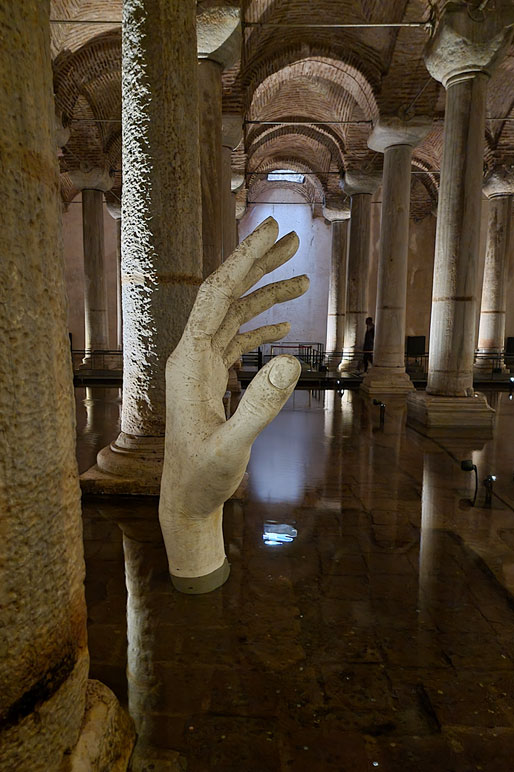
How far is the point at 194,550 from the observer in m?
2.43

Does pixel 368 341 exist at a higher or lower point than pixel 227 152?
lower

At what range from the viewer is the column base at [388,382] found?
10.2 m

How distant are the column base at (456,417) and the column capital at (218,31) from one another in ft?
16.8

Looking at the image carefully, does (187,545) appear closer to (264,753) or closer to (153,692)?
(153,692)

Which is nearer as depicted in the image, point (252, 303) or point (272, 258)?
point (272, 258)

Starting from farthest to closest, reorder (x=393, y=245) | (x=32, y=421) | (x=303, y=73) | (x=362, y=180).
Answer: (x=362, y=180) < (x=303, y=73) < (x=393, y=245) < (x=32, y=421)

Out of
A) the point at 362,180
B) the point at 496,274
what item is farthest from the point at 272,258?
the point at 496,274

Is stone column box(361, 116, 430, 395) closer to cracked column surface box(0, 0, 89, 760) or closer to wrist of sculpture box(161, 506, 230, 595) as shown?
wrist of sculpture box(161, 506, 230, 595)

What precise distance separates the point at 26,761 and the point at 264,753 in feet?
2.49

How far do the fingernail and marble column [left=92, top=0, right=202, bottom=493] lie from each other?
228cm

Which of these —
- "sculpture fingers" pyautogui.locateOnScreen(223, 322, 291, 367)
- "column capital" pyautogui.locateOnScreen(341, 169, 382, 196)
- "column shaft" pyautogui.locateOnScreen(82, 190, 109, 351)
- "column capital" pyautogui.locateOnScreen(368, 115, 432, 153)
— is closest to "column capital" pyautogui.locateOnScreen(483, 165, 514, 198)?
"column capital" pyautogui.locateOnScreen(341, 169, 382, 196)

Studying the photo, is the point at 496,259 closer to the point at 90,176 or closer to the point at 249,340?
the point at 90,176

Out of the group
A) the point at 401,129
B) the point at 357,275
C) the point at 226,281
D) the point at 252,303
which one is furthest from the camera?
the point at 357,275

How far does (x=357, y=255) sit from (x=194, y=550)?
12.1m
